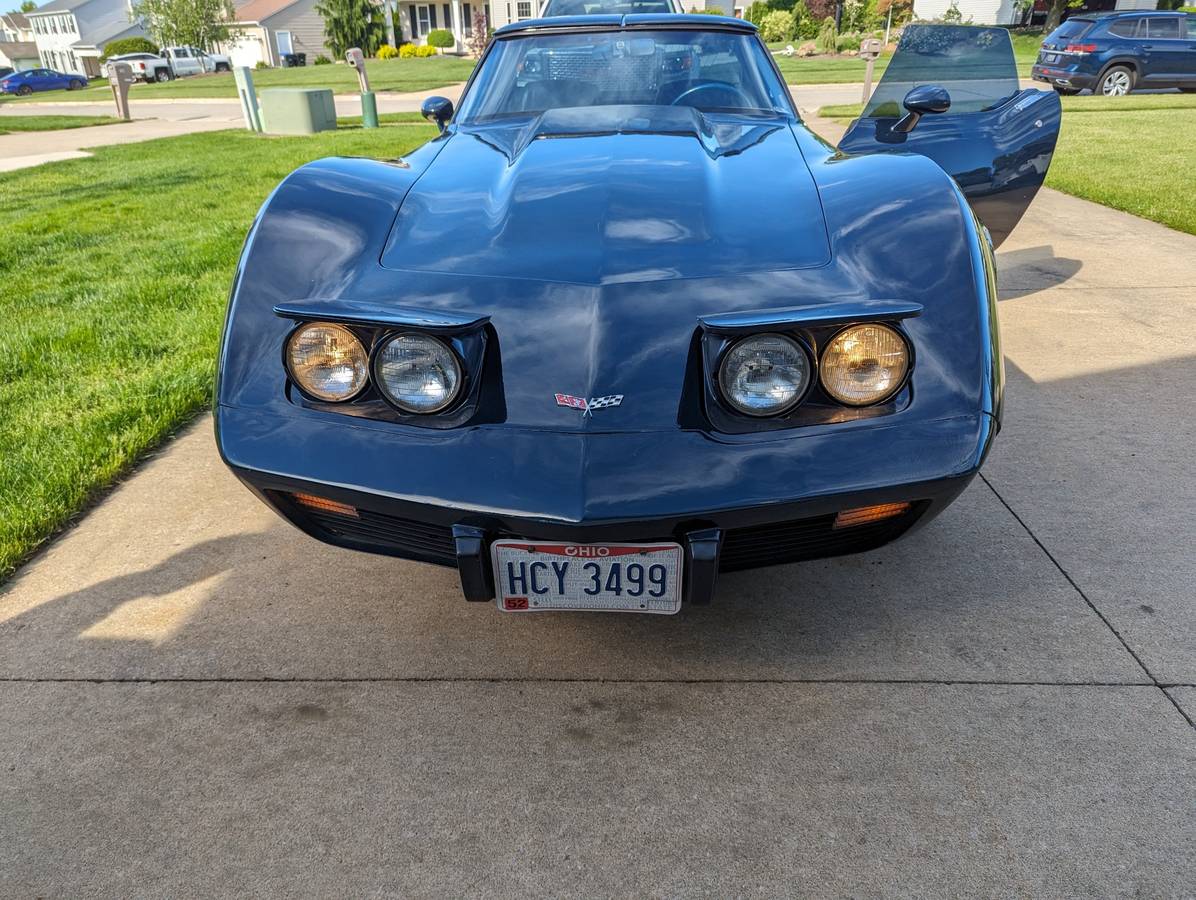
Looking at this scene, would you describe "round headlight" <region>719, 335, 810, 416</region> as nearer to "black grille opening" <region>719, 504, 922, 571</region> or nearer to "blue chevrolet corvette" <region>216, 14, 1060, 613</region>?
"blue chevrolet corvette" <region>216, 14, 1060, 613</region>

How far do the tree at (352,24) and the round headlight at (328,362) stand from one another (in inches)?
1983

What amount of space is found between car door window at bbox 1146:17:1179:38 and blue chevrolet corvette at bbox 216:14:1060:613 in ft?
57.9

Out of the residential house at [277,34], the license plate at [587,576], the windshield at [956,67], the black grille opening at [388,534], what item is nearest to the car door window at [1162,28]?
the windshield at [956,67]

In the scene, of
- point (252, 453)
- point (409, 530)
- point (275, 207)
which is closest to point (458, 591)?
point (409, 530)

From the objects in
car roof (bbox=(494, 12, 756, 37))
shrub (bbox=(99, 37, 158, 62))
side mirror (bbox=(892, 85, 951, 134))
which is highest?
shrub (bbox=(99, 37, 158, 62))

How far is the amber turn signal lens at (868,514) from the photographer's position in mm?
1838

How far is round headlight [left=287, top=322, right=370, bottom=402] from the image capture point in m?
1.86

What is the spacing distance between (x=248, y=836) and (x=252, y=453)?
2.40 feet

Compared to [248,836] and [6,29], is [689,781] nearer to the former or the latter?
[248,836]

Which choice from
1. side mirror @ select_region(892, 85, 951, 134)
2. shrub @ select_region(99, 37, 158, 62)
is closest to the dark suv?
side mirror @ select_region(892, 85, 951, 134)

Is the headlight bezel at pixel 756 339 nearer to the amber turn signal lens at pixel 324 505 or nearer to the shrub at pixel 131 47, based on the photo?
the amber turn signal lens at pixel 324 505

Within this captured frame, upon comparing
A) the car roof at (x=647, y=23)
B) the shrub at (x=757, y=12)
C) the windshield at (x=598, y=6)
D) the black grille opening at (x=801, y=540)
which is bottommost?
the black grille opening at (x=801, y=540)

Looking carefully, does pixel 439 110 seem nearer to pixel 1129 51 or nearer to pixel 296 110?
pixel 296 110

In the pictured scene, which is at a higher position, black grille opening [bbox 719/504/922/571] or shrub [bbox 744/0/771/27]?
shrub [bbox 744/0/771/27]
